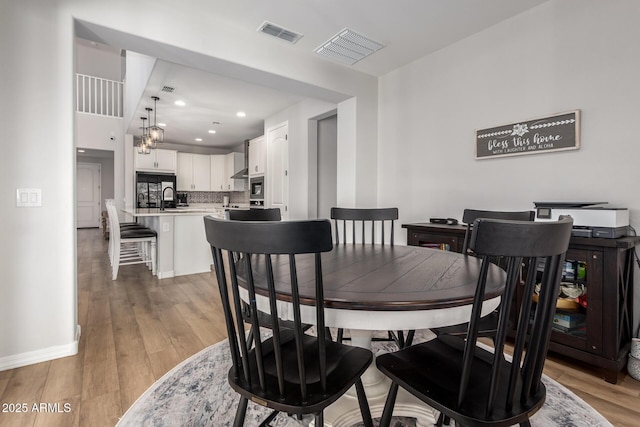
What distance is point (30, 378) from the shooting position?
1.87 m

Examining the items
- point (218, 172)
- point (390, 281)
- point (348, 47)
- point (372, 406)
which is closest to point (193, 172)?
point (218, 172)

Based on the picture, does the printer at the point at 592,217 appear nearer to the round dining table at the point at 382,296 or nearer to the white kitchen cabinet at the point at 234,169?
the round dining table at the point at 382,296

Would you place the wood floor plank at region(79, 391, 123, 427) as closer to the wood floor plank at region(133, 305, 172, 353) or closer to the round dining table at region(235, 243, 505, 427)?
the wood floor plank at region(133, 305, 172, 353)

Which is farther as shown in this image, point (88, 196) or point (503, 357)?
point (88, 196)

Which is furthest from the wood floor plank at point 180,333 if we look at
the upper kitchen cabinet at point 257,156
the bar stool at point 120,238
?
the upper kitchen cabinet at point 257,156

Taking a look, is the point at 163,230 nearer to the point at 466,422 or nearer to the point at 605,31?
the point at 466,422

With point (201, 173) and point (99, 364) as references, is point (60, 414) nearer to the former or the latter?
point (99, 364)

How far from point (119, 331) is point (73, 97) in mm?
1720

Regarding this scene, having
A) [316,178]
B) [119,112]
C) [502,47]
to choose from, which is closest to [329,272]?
[502,47]

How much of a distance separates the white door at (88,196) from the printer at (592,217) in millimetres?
12294

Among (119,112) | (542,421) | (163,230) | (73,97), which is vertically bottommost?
(542,421)

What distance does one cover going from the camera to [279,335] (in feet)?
3.37

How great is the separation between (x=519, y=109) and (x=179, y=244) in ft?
13.3

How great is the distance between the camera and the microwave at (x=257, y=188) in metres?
5.95
